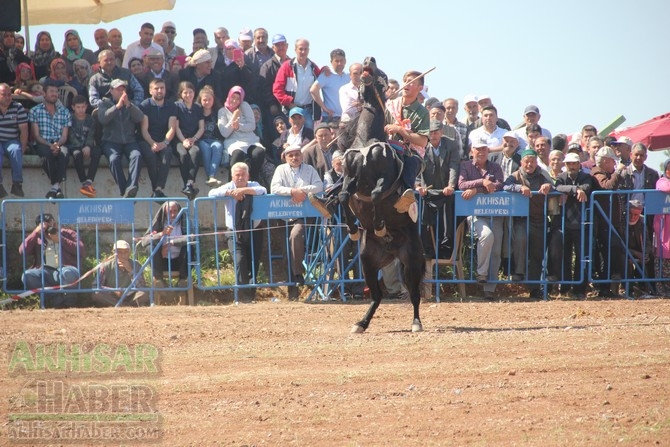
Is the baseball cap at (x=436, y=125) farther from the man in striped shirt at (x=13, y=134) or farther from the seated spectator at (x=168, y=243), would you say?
the man in striped shirt at (x=13, y=134)

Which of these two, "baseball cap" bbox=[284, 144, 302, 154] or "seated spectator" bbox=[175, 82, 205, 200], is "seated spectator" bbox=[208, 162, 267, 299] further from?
"seated spectator" bbox=[175, 82, 205, 200]

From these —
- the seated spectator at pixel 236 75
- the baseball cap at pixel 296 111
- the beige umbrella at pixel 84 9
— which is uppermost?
the beige umbrella at pixel 84 9

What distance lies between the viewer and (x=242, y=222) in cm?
1475

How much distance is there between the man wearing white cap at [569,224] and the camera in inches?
585

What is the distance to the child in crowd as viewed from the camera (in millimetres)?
15953

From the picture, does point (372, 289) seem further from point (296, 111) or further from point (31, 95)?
point (31, 95)

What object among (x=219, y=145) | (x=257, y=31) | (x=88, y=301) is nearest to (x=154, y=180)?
(x=219, y=145)

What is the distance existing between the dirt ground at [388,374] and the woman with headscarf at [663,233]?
202cm

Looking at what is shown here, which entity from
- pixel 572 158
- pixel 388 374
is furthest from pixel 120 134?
pixel 388 374

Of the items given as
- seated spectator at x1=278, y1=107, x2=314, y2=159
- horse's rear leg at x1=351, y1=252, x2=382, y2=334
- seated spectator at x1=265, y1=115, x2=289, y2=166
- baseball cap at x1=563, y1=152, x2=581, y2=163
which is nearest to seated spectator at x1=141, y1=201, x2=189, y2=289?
seated spectator at x1=278, y1=107, x2=314, y2=159

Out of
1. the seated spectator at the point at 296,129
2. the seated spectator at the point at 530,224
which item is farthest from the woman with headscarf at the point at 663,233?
the seated spectator at the point at 296,129

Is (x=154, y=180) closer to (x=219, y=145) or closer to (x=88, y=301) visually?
(x=219, y=145)

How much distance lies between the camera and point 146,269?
15031 millimetres

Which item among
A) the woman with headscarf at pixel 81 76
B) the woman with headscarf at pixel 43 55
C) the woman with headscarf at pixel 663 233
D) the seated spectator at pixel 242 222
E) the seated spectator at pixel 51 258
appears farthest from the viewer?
the woman with headscarf at pixel 43 55
